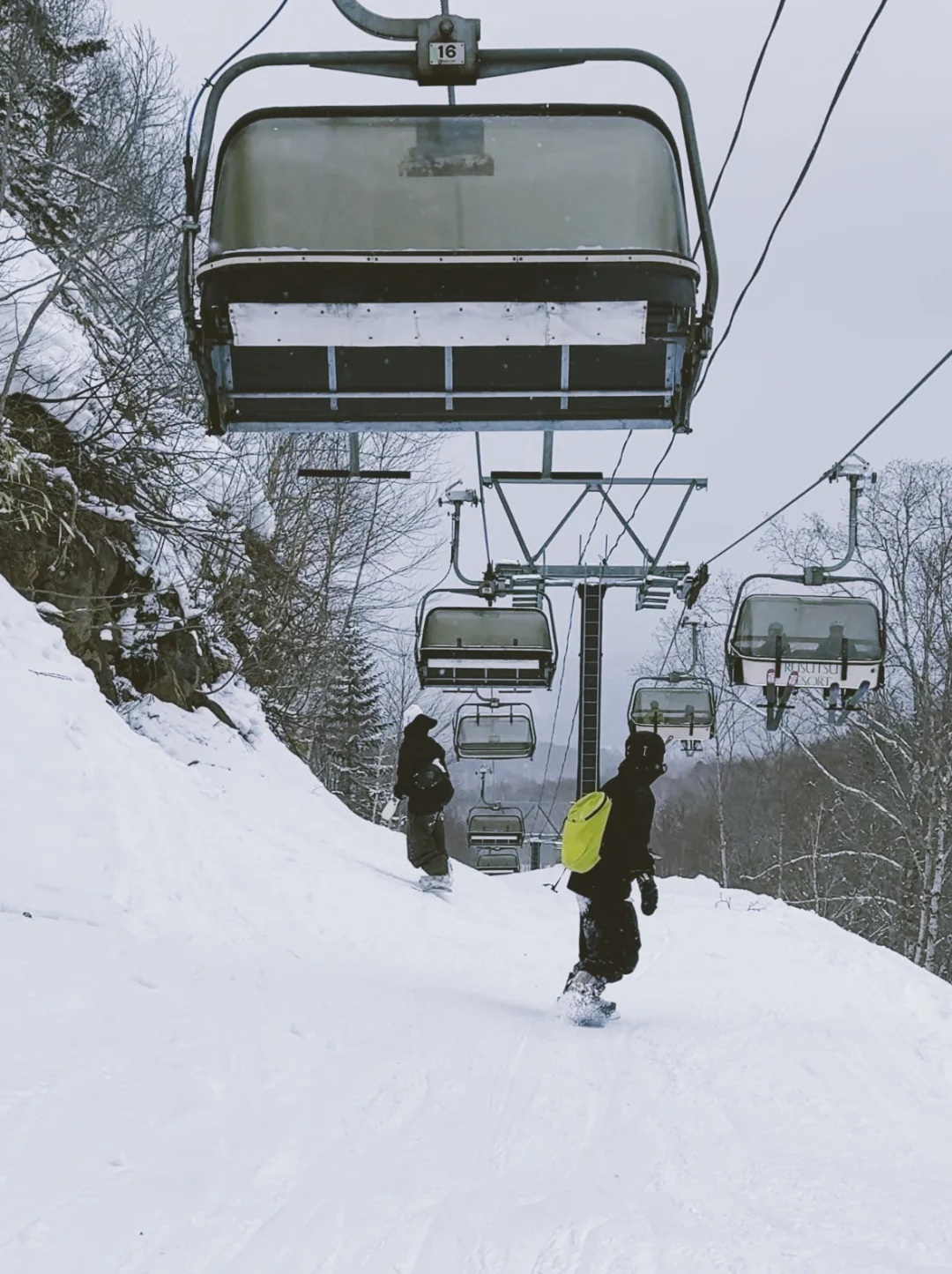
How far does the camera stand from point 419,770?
11.9 metres

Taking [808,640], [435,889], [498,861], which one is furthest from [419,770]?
[498,861]

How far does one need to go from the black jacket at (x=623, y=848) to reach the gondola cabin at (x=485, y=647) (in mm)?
7363

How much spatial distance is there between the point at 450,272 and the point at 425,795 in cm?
833

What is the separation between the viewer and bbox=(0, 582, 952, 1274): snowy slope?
11.9 ft

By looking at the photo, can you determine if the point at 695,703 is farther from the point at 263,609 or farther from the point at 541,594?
the point at 263,609

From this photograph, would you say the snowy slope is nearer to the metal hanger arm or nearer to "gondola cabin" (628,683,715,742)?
the metal hanger arm

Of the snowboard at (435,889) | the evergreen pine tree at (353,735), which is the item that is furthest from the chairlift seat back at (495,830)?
the snowboard at (435,889)

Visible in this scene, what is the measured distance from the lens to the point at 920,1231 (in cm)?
401

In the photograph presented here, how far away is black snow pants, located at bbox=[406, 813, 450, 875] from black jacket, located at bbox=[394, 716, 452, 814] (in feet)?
0.30

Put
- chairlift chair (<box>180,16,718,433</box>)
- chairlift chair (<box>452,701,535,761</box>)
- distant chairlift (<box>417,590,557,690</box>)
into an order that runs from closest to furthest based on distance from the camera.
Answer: chairlift chair (<box>180,16,718,433</box>)
distant chairlift (<box>417,590,557,690</box>)
chairlift chair (<box>452,701,535,761</box>)

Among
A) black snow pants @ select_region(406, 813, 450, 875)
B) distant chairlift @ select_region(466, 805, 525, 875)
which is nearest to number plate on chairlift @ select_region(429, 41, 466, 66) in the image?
black snow pants @ select_region(406, 813, 450, 875)

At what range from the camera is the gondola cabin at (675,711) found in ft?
63.2

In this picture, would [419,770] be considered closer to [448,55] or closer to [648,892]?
[648,892]

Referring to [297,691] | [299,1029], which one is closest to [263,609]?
[297,691]
